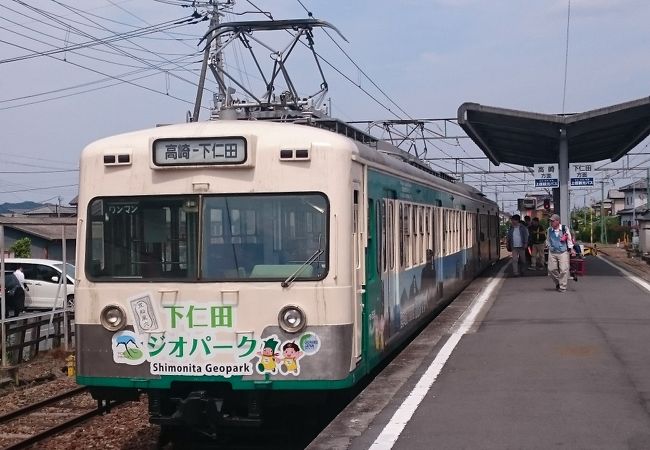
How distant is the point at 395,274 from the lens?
391 inches

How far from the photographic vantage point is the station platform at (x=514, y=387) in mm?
6508

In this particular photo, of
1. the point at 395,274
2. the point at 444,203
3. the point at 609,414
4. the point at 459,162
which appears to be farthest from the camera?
the point at 459,162

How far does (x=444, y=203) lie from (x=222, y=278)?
8.09 metres

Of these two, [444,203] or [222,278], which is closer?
[222,278]

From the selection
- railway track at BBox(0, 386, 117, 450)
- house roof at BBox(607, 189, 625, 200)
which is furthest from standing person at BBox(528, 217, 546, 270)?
house roof at BBox(607, 189, 625, 200)

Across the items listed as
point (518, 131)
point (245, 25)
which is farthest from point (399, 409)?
point (518, 131)

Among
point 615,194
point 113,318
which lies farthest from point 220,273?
point 615,194

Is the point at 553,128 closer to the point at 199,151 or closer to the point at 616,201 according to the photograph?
the point at 199,151

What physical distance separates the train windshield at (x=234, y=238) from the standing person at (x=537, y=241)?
16683mm

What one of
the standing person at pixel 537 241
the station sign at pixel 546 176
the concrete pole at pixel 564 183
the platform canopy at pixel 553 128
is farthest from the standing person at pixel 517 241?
the station sign at pixel 546 176

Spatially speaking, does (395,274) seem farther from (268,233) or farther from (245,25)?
(245,25)

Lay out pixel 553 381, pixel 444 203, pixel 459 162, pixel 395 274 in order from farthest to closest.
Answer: pixel 459 162 < pixel 444 203 < pixel 395 274 < pixel 553 381

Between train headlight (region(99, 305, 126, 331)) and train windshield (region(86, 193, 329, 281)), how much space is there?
0.95 ft

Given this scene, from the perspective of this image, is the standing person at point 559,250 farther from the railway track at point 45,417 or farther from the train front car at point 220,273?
the train front car at point 220,273
